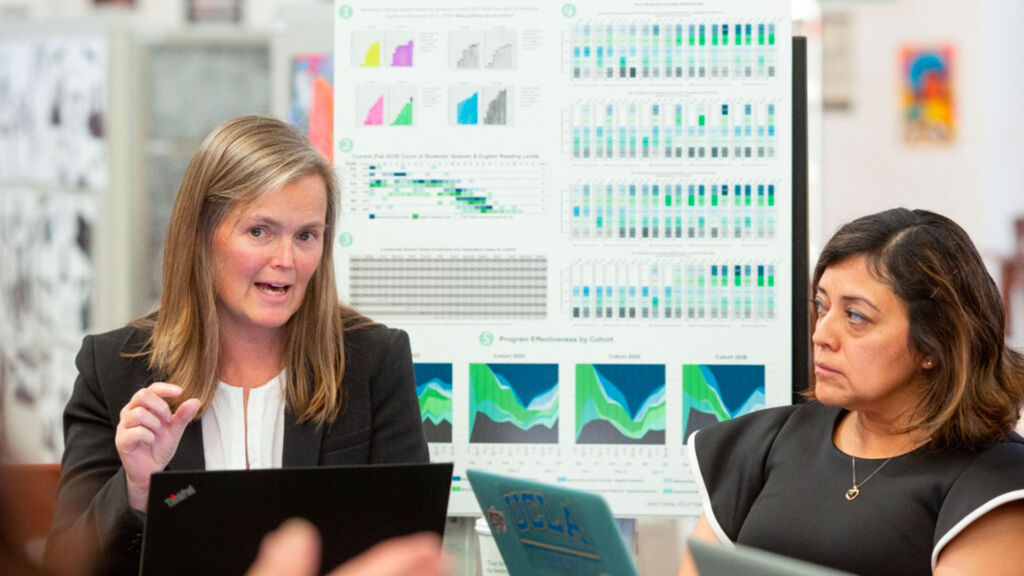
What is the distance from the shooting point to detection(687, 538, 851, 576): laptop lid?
51.5 inches

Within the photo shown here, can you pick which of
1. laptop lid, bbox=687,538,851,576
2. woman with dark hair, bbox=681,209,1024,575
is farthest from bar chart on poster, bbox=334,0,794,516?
Result: laptop lid, bbox=687,538,851,576

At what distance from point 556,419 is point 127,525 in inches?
40.7

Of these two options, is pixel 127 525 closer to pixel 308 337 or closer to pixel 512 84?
pixel 308 337

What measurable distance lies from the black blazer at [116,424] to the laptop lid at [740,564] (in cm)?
98

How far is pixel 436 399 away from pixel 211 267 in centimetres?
68

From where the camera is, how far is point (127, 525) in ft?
6.47

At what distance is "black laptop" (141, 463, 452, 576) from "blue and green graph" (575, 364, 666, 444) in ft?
3.20

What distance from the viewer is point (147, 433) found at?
188 centimetres

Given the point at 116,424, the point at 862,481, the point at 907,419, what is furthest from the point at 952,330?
the point at 116,424

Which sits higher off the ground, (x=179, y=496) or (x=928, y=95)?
(x=928, y=95)

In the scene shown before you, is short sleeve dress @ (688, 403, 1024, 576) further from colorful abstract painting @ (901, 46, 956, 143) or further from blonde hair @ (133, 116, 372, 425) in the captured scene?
colorful abstract painting @ (901, 46, 956, 143)

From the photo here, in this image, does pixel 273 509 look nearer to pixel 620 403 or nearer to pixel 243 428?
pixel 243 428

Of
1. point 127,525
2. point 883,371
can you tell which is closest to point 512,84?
point 883,371

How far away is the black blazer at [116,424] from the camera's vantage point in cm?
201
